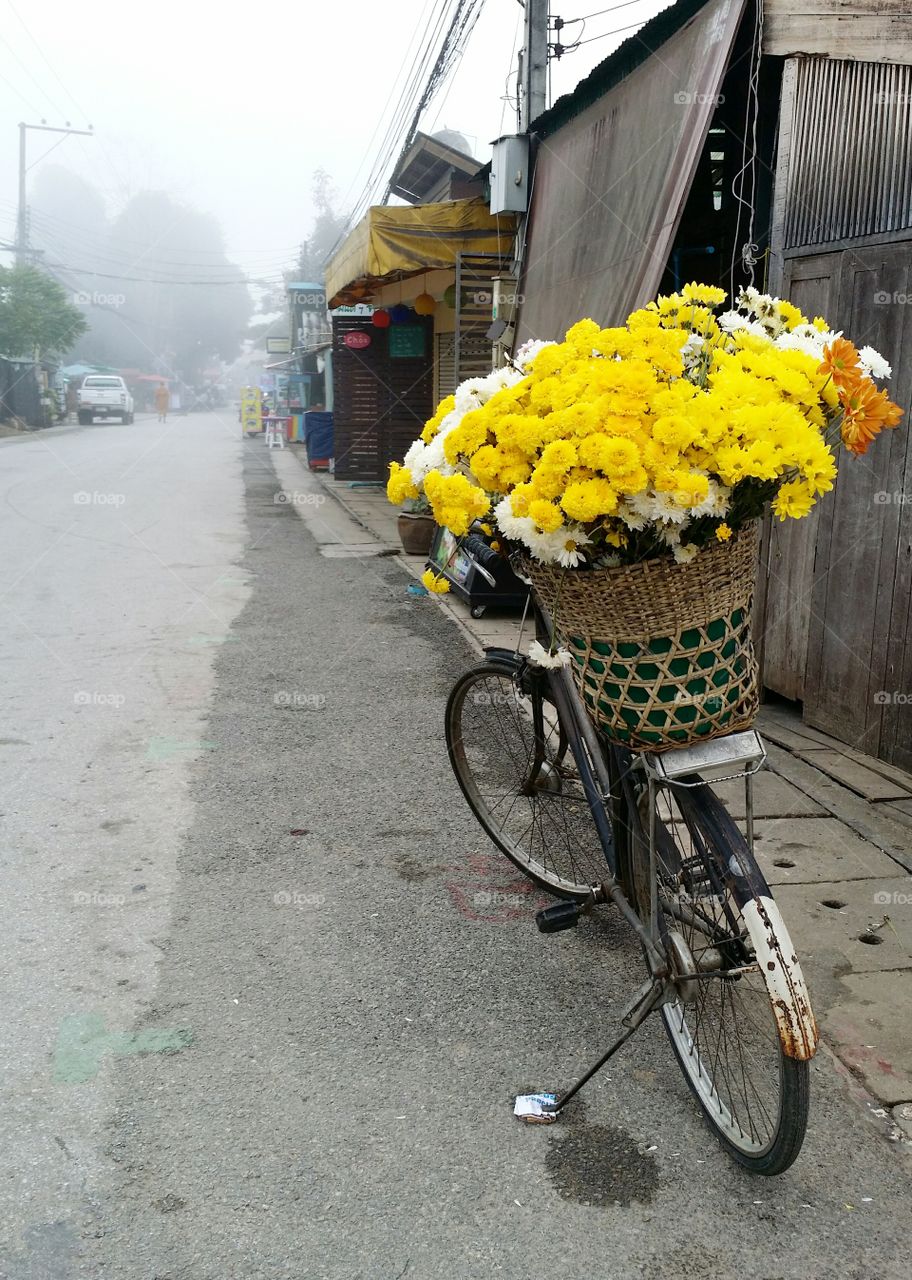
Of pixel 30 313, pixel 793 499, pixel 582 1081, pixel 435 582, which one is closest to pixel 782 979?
pixel 582 1081

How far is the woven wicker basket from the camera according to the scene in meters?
2.48

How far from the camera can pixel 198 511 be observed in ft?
51.6

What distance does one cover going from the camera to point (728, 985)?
→ 112 inches

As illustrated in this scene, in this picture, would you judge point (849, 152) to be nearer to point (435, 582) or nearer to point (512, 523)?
point (435, 582)

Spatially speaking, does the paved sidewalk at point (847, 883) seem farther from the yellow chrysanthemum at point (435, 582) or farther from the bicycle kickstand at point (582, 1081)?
the yellow chrysanthemum at point (435, 582)

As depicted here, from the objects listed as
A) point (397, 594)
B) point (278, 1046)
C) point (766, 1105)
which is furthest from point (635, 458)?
point (397, 594)

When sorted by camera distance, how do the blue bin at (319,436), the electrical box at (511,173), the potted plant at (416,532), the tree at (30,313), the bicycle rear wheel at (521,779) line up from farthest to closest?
the tree at (30,313), the blue bin at (319,436), the potted plant at (416,532), the electrical box at (511,173), the bicycle rear wheel at (521,779)

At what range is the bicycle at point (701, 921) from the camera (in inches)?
94.1

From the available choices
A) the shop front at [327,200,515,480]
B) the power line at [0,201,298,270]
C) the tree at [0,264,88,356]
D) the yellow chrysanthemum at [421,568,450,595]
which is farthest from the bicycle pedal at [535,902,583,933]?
the power line at [0,201,298,270]

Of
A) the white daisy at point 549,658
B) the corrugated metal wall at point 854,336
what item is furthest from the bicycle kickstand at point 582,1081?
the corrugated metal wall at point 854,336

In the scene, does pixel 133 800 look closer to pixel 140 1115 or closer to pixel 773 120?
pixel 140 1115

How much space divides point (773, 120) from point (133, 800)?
510 cm

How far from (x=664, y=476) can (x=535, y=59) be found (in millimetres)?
9208

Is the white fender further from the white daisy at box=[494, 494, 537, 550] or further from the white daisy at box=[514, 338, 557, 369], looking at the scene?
the white daisy at box=[514, 338, 557, 369]
